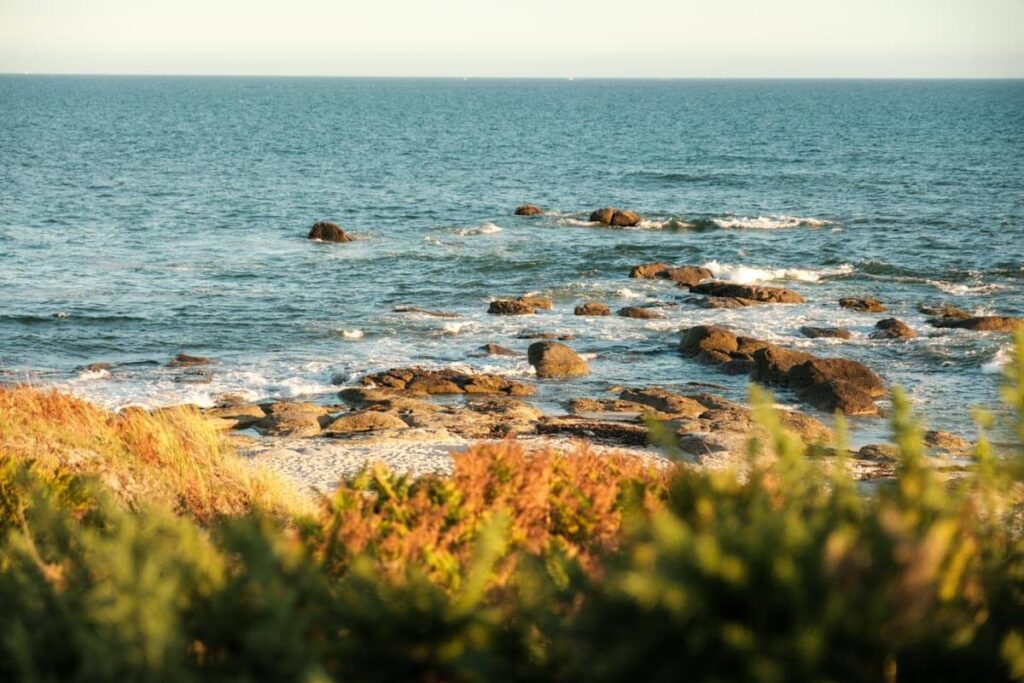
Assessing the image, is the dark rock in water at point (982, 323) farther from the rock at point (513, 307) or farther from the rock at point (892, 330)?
the rock at point (513, 307)

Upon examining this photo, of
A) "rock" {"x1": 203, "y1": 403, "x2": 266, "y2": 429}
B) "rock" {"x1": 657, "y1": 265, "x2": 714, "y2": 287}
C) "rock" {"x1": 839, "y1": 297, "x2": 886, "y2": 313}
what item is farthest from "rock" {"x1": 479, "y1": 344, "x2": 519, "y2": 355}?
"rock" {"x1": 839, "y1": 297, "x2": 886, "y2": 313}

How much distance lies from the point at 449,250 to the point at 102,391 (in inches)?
878

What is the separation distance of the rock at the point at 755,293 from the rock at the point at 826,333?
15.3 ft

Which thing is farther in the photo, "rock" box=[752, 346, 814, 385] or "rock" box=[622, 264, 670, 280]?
"rock" box=[622, 264, 670, 280]

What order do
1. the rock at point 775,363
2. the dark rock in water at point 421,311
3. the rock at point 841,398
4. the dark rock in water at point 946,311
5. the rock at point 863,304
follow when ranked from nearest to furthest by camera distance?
the rock at point 841,398 → the rock at point 775,363 → the dark rock in water at point 946,311 → the dark rock in water at point 421,311 → the rock at point 863,304

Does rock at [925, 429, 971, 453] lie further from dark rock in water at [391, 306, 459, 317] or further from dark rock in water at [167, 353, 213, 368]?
dark rock in water at [167, 353, 213, 368]

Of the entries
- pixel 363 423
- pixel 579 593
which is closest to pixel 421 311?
pixel 363 423

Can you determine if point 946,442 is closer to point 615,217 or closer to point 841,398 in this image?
point 841,398

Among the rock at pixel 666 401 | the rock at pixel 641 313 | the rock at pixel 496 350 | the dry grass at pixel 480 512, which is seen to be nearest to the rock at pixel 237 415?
the rock at pixel 496 350

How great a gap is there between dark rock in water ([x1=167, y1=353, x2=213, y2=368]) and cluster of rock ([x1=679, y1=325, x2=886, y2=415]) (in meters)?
13.2

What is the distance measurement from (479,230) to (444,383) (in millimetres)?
26400

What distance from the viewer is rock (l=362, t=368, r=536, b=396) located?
27.7 metres

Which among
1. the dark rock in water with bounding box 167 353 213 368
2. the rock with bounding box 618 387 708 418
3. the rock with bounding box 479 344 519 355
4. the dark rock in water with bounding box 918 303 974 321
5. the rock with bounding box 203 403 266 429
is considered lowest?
the dark rock in water with bounding box 167 353 213 368

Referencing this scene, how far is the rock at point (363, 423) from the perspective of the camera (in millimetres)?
21188
